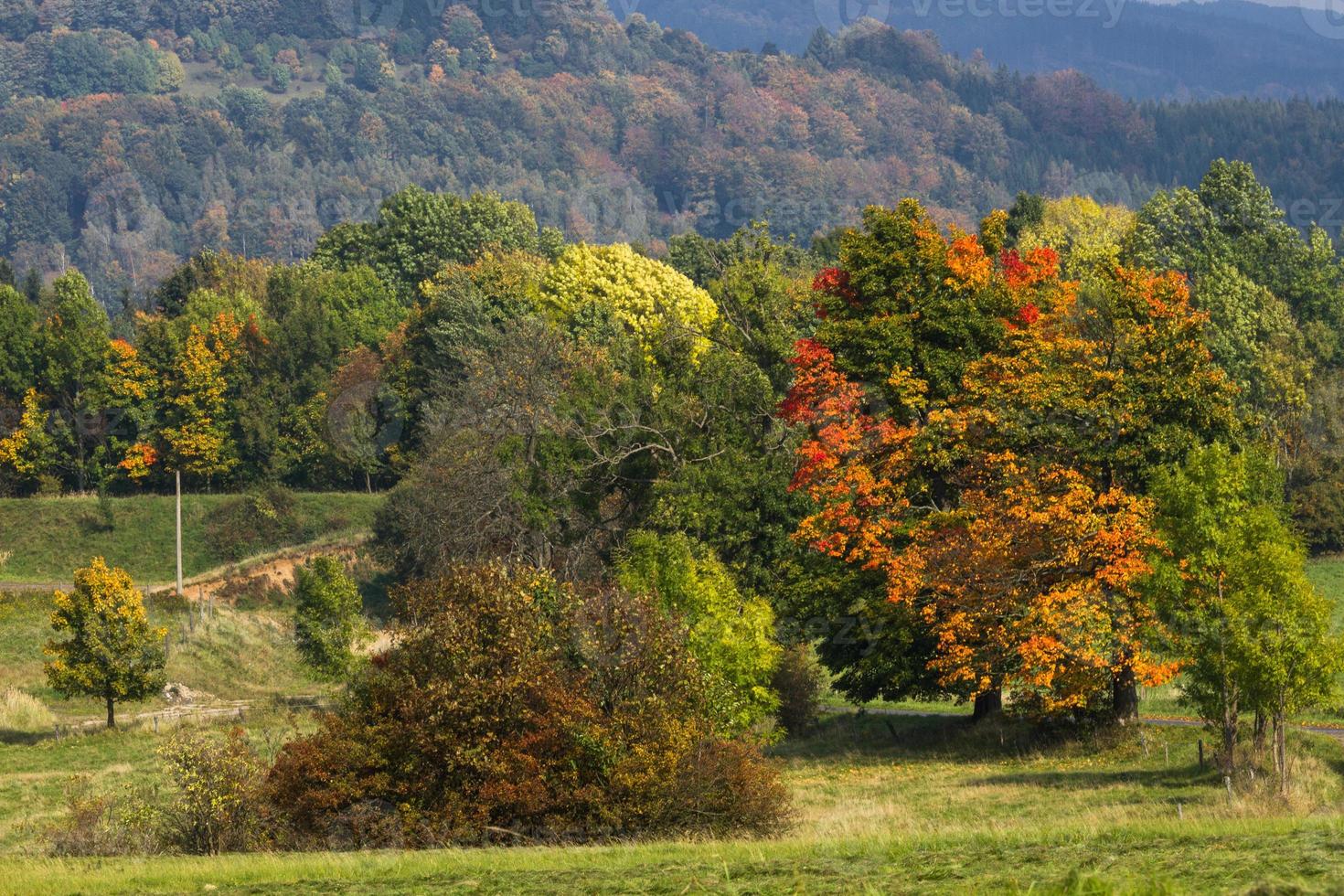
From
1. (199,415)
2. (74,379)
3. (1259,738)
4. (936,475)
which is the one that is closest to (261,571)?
(199,415)

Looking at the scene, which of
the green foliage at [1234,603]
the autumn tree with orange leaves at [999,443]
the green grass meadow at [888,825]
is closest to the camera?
the green grass meadow at [888,825]

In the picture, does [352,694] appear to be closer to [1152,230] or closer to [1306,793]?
[1306,793]

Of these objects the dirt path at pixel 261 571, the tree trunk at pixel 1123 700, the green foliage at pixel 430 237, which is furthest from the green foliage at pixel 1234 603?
the green foliage at pixel 430 237

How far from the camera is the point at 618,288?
359ft

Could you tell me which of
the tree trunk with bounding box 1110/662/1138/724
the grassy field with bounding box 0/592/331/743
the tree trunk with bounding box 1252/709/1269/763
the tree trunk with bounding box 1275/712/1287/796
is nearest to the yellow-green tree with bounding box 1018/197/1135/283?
the grassy field with bounding box 0/592/331/743

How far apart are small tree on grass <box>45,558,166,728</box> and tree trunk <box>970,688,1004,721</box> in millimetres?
28586

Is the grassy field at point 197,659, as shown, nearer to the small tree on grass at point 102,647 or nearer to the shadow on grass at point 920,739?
the small tree on grass at point 102,647

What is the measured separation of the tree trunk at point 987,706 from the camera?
2094 inches

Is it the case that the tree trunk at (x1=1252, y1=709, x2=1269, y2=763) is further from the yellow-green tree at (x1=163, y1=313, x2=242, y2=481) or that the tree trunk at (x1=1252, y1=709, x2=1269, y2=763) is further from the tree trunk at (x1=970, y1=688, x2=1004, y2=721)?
the yellow-green tree at (x1=163, y1=313, x2=242, y2=481)

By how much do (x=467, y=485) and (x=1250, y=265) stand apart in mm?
58542

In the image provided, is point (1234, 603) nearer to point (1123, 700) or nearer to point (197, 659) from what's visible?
point (1123, 700)

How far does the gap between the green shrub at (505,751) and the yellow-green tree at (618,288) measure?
232 feet

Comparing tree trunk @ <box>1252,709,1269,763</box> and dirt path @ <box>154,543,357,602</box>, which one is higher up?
dirt path @ <box>154,543,357,602</box>

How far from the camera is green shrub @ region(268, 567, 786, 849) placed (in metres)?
32.5
